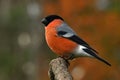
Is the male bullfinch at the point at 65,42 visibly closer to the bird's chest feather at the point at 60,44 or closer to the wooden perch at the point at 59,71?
the bird's chest feather at the point at 60,44

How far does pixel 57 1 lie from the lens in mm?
17156

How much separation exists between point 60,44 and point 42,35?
1106cm

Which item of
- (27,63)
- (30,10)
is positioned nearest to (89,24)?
(30,10)

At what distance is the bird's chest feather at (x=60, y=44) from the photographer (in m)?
9.79

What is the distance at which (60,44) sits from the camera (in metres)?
9.83

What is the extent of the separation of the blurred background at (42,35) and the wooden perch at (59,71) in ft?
22.8

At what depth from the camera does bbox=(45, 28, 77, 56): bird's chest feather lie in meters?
9.79

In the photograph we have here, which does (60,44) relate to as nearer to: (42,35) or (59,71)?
(59,71)

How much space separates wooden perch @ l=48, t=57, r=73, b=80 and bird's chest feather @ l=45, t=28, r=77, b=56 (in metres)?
1.68

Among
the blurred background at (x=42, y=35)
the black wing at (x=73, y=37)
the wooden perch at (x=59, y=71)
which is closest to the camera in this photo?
the wooden perch at (x=59, y=71)

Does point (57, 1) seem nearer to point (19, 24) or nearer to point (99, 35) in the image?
point (99, 35)

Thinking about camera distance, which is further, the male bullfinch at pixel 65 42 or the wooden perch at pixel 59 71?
the male bullfinch at pixel 65 42

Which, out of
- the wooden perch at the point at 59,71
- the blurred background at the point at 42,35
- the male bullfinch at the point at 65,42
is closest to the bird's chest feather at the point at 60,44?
the male bullfinch at the point at 65,42

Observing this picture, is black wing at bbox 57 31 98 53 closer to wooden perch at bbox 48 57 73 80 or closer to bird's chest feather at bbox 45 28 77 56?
bird's chest feather at bbox 45 28 77 56
